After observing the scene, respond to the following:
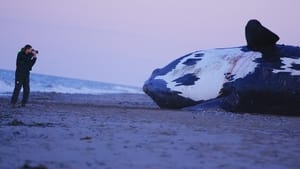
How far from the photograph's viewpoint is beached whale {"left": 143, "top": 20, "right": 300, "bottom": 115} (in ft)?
33.1

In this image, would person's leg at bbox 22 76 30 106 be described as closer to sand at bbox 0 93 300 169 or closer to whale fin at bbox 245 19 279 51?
sand at bbox 0 93 300 169

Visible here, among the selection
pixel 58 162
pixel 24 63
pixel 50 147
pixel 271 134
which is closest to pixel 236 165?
pixel 58 162

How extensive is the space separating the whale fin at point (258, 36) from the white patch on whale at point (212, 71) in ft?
0.99

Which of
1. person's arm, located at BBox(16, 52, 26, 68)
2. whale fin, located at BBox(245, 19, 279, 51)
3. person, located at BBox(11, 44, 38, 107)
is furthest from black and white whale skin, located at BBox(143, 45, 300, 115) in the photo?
person's arm, located at BBox(16, 52, 26, 68)

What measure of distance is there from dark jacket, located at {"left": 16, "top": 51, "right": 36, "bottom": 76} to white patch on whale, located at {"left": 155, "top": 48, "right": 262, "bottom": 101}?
365 cm

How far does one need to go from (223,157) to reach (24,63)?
7.39m

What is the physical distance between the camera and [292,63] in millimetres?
10523

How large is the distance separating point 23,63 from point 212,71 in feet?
15.6

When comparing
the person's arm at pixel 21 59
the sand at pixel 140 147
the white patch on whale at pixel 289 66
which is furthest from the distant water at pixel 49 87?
the sand at pixel 140 147

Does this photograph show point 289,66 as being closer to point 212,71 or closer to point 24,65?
point 212,71

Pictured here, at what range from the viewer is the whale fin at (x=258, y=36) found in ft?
36.7

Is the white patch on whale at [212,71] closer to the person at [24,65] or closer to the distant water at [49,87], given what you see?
the person at [24,65]

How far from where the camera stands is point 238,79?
35.0 feet

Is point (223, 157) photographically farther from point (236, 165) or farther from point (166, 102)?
point (166, 102)
